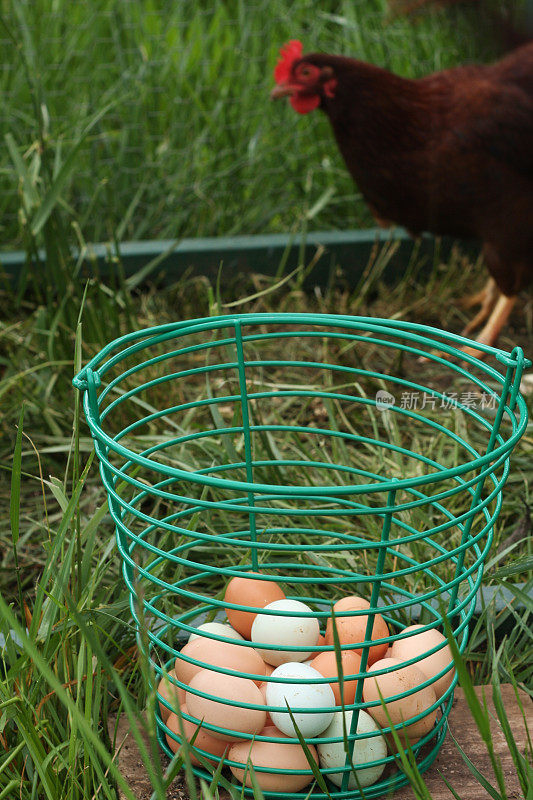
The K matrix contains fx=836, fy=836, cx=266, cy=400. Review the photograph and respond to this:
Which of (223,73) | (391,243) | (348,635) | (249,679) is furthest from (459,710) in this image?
(223,73)

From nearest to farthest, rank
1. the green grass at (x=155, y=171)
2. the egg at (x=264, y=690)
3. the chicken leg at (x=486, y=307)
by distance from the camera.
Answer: the egg at (x=264, y=690) < the green grass at (x=155, y=171) < the chicken leg at (x=486, y=307)

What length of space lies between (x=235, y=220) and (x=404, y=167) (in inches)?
25.9

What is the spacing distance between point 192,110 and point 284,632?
2.12 metres

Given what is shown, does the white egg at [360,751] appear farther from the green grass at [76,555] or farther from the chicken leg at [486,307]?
the chicken leg at [486,307]

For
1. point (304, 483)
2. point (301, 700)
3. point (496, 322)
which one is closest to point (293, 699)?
point (301, 700)

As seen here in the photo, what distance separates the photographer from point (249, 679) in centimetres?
92

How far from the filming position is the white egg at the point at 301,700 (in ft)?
2.92

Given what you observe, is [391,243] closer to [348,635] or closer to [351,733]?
[348,635]

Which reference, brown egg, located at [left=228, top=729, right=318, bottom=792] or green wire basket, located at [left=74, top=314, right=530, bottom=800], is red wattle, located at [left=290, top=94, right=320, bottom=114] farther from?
brown egg, located at [left=228, top=729, right=318, bottom=792]

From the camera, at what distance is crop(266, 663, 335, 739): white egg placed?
889mm

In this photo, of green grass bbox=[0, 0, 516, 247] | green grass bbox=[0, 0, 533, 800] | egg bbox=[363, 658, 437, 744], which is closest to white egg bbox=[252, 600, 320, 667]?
egg bbox=[363, 658, 437, 744]

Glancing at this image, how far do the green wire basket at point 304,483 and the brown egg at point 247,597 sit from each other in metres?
0.03

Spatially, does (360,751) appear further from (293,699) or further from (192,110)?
(192,110)

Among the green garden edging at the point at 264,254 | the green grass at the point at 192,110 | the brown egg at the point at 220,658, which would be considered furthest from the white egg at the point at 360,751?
the green grass at the point at 192,110
